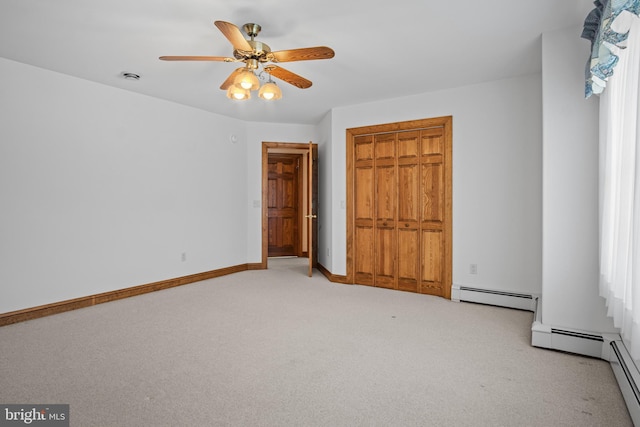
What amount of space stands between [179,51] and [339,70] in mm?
1507

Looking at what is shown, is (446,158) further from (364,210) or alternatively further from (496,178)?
(364,210)

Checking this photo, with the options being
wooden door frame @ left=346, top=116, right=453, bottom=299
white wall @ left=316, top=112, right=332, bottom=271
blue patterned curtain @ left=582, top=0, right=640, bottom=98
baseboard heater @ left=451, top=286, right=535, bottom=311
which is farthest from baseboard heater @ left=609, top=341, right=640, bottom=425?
white wall @ left=316, top=112, right=332, bottom=271

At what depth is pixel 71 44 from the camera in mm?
3016

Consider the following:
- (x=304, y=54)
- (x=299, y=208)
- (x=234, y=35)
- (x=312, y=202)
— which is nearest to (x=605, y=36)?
(x=304, y=54)

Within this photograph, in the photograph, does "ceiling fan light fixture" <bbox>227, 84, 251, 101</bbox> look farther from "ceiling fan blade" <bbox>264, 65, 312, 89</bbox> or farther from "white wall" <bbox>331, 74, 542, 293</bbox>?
"white wall" <bbox>331, 74, 542, 293</bbox>

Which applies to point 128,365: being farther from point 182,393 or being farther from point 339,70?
point 339,70

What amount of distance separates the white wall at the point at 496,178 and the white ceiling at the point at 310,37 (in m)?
0.23

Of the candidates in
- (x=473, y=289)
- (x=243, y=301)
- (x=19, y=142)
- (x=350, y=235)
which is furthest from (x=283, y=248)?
(x=19, y=142)

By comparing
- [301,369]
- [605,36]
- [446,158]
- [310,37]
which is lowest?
[301,369]

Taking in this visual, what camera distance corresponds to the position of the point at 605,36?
1779 mm

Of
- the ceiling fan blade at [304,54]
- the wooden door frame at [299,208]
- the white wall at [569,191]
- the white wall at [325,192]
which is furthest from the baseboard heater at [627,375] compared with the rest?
the wooden door frame at [299,208]

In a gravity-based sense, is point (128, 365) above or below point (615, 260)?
below

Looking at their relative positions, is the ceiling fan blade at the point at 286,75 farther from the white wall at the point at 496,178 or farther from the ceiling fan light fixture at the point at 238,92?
the white wall at the point at 496,178

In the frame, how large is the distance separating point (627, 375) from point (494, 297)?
189 cm
